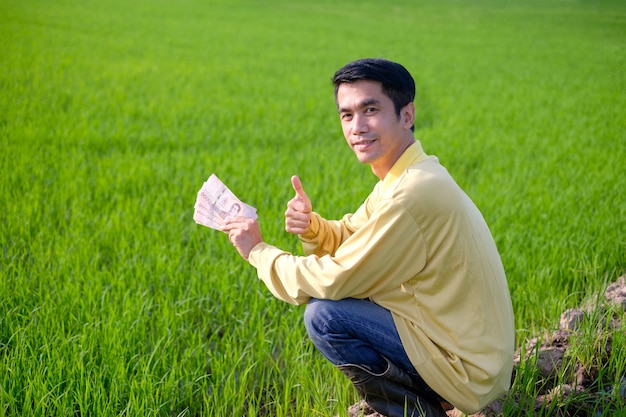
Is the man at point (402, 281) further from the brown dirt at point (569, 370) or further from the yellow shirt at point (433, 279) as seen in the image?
the brown dirt at point (569, 370)

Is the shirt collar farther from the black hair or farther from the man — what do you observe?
the black hair

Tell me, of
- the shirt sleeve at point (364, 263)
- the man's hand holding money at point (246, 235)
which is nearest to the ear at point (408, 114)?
the shirt sleeve at point (364, 263)

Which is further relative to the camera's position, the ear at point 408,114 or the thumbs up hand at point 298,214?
the thumbs up hand at point 298,214

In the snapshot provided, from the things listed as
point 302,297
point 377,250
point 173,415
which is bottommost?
point 173,415

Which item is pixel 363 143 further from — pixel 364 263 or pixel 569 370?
pixel 569 370

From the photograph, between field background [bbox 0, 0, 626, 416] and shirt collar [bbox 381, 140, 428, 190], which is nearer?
shirt collar [bbox 381, 140, 428, 190]

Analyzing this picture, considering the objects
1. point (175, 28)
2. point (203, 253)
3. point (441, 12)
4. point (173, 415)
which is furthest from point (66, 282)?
point (441, 12)

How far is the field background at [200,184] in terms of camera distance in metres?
2.46

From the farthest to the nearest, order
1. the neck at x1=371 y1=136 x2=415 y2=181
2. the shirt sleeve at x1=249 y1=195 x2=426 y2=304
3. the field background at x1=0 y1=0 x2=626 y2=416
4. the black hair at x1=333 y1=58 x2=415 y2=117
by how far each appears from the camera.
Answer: the field background at x1=0 y1=0 x2=626 y2=416 < the neck at x1=371 y1=136 x2=415 y2=181 < the black hair at x1=333 y1=58 x2=415 y2=117 < the shirt sleeve at x1=249 y1=195 x2=426 y2=304

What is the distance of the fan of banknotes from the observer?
2152 millimetres

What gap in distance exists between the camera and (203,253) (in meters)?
3.71

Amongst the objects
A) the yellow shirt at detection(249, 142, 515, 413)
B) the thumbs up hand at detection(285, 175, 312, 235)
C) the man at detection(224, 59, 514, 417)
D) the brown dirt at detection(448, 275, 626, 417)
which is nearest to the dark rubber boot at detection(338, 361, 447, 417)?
the man at detection(224, 59, 514, 417)

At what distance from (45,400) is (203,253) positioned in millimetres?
1585

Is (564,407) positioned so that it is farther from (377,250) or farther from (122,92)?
(122,92)
